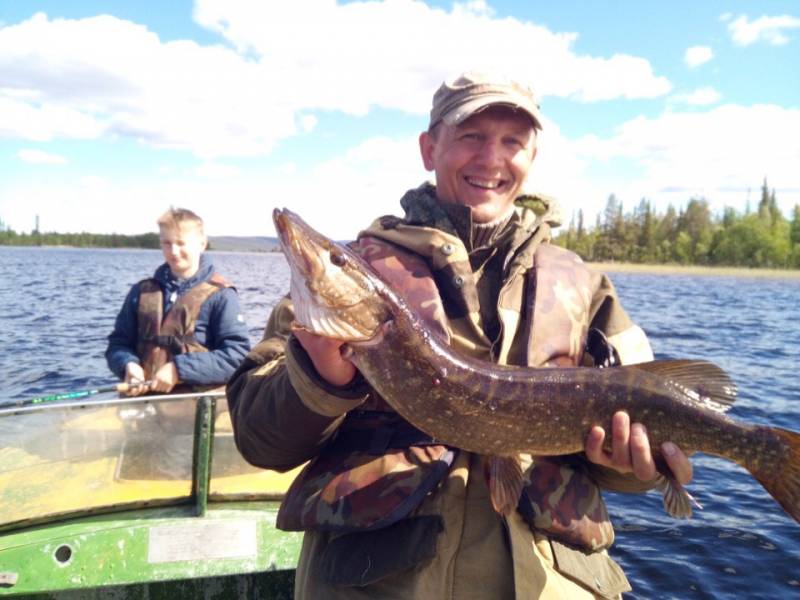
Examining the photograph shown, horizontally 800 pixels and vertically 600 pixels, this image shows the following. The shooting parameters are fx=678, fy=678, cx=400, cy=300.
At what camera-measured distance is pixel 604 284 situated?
2.97m

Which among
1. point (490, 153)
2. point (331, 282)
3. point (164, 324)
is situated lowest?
point (164, 324)

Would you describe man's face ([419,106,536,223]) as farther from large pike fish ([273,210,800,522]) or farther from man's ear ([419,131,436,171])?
large pike fish ([273,210,800,522])

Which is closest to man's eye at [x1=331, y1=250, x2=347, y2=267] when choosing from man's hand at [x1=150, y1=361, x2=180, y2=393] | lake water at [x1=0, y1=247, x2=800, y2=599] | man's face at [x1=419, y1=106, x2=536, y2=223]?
man's face at [x1=419, y1=106, x2=536, y2=223]

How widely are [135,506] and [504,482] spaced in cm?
288

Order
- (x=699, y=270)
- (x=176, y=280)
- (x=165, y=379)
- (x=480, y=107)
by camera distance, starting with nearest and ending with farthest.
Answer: (x=480, y=107) < (x=165, y=379) < (x=176, y=280) < (x=699, y=270)

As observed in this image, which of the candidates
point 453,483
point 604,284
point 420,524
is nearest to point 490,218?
point 604,284

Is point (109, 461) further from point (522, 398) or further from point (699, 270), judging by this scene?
point (699, 270)

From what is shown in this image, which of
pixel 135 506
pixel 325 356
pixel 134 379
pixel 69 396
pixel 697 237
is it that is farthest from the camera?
pixel 697 237

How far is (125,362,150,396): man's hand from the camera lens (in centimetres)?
575

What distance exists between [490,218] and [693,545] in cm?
618

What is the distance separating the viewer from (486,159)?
9.26ft

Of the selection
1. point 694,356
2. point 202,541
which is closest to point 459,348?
point 202,541

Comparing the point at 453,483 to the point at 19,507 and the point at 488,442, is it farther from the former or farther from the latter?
the point at 19,507

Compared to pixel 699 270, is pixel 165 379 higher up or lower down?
lower down
